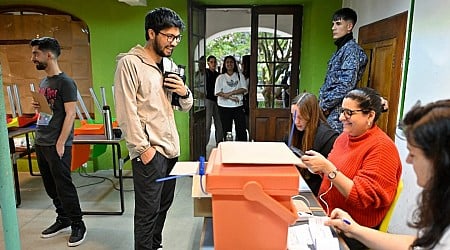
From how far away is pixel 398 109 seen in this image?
234cm

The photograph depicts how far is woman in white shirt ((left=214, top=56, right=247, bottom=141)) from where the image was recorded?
4.58m

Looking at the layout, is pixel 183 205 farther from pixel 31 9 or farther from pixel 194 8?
pixel 31 9

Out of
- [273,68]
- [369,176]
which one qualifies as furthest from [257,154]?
[273,68]

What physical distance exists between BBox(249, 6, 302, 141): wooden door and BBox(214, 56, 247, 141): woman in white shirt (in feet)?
1.54

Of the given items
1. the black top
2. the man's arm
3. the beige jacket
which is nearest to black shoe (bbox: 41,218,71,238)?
the man's arm

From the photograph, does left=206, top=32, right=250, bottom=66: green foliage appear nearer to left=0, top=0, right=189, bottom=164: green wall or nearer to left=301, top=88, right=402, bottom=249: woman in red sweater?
left=0, top=0, right=189, bottom=164: green wall

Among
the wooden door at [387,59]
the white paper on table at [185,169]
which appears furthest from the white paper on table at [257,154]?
the wooden door at [387,59]

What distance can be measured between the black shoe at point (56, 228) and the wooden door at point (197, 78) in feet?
5.16

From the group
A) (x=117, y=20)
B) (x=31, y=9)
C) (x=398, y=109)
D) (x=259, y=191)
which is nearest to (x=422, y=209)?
(x=259, y=191)

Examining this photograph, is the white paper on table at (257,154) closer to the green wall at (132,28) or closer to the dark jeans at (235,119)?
the green wall at (132,28)

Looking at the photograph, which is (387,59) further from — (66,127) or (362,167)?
(66,127)

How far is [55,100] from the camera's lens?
2.30m

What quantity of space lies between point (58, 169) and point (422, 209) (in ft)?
7.40

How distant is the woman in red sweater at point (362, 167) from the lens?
52.2 inches
